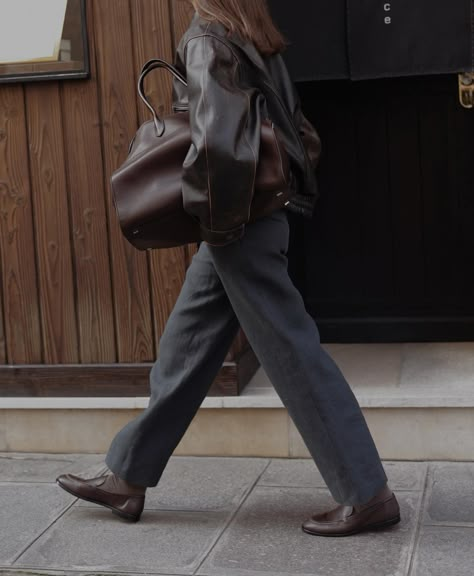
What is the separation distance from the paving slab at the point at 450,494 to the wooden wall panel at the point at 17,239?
1.80 m

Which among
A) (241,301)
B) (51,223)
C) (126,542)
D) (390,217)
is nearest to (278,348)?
(241,301)

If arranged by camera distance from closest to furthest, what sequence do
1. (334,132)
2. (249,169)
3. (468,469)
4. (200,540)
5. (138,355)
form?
1. (249,169)
2. (200,540)
3. (468,469)
4. (138,355)
5. (334,132)

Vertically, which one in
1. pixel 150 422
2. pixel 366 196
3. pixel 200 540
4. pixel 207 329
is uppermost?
pixel 366 196

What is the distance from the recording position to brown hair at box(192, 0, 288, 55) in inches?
136

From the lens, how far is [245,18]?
11.5ft

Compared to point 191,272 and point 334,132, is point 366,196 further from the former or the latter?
point 191,272

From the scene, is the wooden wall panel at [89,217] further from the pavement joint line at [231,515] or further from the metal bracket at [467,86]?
the metal bracket at [467,86]

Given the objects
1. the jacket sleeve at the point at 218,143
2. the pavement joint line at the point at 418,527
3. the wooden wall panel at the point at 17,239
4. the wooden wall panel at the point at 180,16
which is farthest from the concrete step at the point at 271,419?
the wooden wall panel at the point at 180,16

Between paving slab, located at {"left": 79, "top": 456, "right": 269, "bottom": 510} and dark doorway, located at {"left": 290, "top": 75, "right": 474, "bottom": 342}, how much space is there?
1.32 m

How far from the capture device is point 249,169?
3.30 m

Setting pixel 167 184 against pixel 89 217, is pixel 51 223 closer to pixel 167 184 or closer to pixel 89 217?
pixel 89 217

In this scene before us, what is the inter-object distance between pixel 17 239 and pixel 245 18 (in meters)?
1.70

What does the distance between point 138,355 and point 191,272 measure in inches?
36.6

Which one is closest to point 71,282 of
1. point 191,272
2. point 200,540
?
point 191,272
